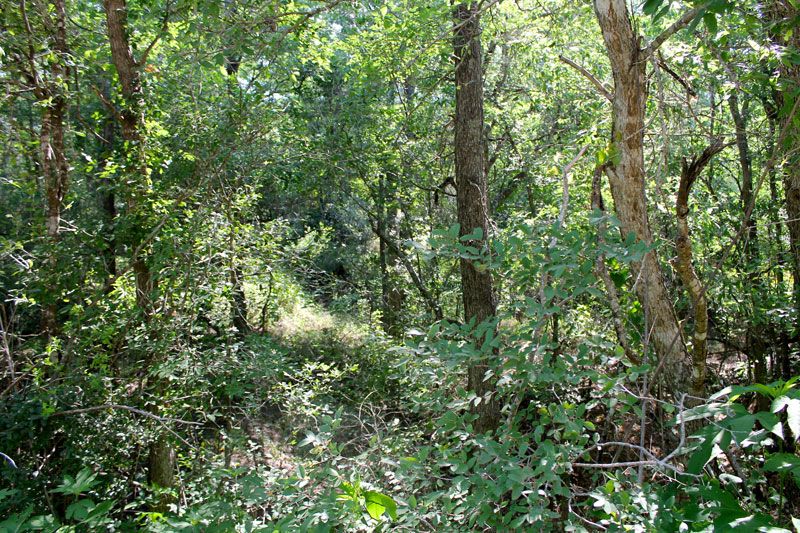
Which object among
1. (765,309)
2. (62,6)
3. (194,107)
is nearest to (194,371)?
(194,107)

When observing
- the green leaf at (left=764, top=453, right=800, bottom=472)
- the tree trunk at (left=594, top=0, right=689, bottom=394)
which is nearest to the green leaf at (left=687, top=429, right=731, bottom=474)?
the green leaf at (left=764, top=453, right=800, bottom=472)

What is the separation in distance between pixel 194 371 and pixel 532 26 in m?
3.93

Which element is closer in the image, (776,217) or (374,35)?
(776,217)

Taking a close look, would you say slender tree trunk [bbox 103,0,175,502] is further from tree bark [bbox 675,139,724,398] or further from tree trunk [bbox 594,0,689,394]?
tree bark [bbox 675,139,724,398]

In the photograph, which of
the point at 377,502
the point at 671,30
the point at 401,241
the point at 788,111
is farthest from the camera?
the point at 401,241

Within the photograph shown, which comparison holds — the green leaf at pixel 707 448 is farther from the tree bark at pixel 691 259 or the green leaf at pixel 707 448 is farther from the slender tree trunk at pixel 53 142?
the slender tree trunk at pixel 53 142

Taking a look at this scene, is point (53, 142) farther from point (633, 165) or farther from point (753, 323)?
point (753, 323)

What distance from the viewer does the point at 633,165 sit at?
10.1ft

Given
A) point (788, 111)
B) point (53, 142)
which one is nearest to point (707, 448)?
point (788, 111)

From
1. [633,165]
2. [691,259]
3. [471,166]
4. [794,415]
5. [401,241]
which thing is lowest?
[794,415]

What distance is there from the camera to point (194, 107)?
4.84 meters

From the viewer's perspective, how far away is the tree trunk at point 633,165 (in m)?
2.94

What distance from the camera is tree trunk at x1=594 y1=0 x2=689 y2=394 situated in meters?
2.94

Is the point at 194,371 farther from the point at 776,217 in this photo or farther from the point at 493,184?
the point at 493,184
